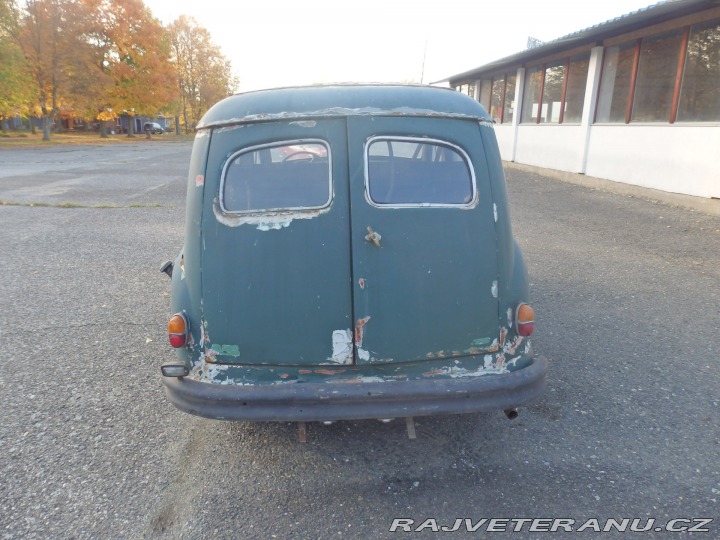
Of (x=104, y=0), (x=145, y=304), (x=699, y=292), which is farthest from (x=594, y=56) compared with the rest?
(x=104, y=0)

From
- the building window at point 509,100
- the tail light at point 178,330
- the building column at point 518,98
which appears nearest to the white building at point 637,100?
the building column at point 518,98

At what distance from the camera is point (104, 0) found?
3872cm

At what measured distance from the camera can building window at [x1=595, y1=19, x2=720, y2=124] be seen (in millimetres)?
10219

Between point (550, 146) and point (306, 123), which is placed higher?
point (306, 123)

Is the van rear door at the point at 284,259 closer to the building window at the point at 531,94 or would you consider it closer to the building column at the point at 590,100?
the building column at the point at 590,100

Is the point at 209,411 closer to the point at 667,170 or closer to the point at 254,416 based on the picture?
the point at 254,416

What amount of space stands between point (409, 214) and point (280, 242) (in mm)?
723

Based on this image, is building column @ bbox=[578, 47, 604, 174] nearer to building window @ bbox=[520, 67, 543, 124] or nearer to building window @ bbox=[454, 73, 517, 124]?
building window @ bbox=[520, 67, 543, 124]

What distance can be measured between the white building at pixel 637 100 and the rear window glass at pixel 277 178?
32.4ft

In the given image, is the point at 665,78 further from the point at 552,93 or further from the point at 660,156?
the point at 552,93

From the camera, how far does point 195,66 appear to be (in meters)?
58.8

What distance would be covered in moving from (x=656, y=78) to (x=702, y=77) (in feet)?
4.85

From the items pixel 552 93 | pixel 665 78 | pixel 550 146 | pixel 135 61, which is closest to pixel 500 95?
pixel 552 93

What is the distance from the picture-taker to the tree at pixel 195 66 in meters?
57.1
